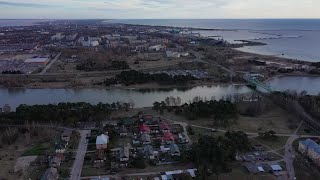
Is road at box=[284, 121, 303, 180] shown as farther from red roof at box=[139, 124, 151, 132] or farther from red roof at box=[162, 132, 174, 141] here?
red roof at box=[139, 124, 151, 132]

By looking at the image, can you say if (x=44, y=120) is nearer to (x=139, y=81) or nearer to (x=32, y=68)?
(x=139, y=81)

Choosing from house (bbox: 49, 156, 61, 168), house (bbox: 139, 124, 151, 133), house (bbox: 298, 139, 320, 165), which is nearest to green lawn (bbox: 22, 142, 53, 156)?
house (bbox: 49, 156, 61, 168)

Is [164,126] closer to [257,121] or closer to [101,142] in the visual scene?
[101,142]

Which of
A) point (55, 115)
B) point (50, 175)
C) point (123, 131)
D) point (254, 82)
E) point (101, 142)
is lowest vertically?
point (50, 175)

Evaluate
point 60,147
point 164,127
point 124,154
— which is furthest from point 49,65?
point 124,154

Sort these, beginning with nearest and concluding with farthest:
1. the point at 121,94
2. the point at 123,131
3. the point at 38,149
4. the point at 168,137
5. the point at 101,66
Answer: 1. the point at 38,149
2. the point at 168,137
3. the point at 123,131
4. the point at 121,94
5. the point at 101,66
